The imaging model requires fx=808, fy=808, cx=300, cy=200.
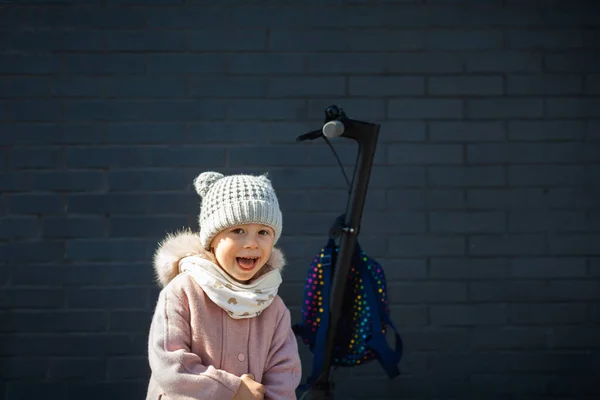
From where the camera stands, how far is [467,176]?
4832 millimetres

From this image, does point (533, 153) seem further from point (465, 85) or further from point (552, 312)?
point (552, 312)

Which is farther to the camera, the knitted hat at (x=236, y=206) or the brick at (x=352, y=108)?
the brick at (x=352, y=108)

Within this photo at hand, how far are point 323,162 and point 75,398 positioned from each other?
2025 millimetres

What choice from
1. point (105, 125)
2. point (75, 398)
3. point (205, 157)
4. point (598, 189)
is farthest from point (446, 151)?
point (75, 398)

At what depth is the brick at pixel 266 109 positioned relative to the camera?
189 inches

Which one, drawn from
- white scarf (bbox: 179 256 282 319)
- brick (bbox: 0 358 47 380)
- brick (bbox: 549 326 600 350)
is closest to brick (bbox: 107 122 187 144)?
brick (bbox: 0 358 47 380)

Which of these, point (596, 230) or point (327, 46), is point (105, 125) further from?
point (596, 230)

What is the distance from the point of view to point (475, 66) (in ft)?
Result: 15.9

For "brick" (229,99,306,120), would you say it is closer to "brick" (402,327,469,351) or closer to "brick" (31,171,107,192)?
"brick" (31,171,107,192)

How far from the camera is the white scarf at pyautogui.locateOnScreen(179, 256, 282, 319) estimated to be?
9.25 ft

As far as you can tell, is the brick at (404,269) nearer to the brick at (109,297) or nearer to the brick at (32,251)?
the brick at (109,297)

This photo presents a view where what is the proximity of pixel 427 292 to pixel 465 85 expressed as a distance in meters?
1.26

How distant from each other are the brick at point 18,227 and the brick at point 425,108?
7.25ft

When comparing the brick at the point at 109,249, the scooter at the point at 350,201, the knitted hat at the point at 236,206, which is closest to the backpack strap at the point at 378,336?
the scooter at the point at 350,201
